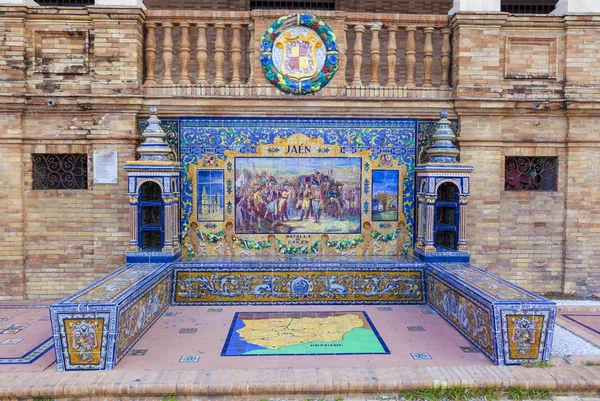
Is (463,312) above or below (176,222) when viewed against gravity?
below

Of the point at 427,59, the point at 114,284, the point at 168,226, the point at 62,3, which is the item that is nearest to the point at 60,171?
the point at 168,226

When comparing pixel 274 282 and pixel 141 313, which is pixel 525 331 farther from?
pixel 141 313

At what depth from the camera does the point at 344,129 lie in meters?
7.57

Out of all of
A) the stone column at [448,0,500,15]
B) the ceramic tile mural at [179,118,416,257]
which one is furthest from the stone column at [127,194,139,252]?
the stone column at [448,0,500,15]

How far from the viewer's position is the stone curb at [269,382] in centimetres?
432

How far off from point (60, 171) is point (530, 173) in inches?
→ 325

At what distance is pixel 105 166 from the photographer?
7.27 m

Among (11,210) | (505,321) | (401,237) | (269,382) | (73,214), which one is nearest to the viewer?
(269,382)

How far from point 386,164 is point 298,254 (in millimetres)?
2203

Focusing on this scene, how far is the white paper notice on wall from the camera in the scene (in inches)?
286

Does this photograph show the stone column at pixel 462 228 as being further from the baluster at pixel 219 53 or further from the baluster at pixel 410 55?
the baluster at pixel 219 53

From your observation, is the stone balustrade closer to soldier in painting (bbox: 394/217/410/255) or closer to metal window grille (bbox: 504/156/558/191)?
metal window grille (bbox: 504/156/558/191)

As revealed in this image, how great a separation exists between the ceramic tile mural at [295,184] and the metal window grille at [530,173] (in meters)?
1.79

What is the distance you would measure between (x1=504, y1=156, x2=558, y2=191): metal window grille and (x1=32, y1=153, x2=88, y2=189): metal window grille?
7451 millimetres
